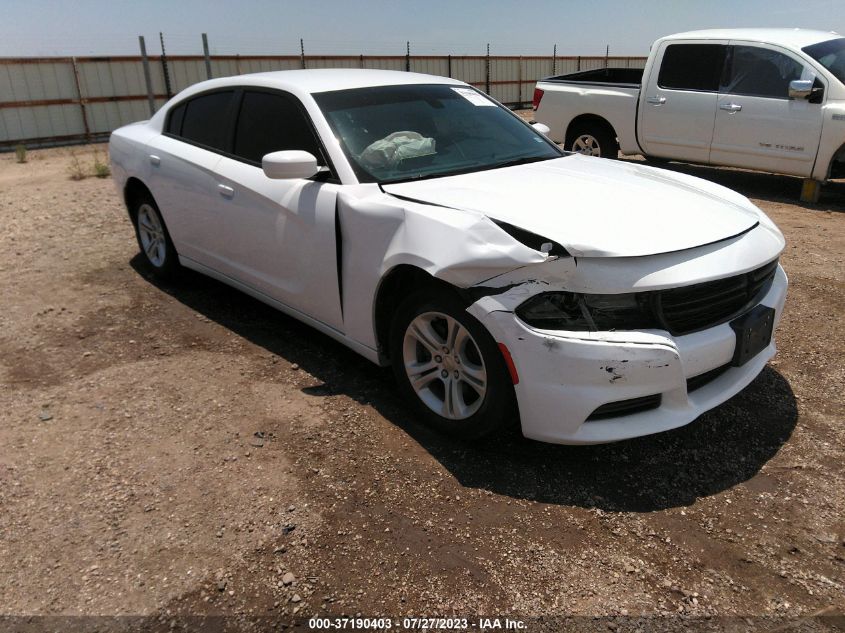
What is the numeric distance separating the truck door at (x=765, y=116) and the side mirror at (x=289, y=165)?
630 cm

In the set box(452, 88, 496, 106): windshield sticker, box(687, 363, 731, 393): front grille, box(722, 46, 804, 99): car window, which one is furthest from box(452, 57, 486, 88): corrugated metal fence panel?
box(687, 363, 731, 393): front grille

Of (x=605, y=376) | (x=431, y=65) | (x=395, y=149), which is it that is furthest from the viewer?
(x=431, y=65)

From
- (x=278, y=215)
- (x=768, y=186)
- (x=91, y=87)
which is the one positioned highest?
(x=278, y=215)

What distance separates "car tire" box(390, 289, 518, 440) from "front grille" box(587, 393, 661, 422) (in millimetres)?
348

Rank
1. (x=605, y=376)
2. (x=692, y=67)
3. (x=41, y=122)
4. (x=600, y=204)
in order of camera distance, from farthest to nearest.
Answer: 1. (x=41, y=122)
2. (x=692, y=67)
3. (x=600, y=204)
4. (x=605, y=376)

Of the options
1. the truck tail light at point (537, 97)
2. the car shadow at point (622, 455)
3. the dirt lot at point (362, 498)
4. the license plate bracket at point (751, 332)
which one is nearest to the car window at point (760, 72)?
the truck tail light at point (537, 97)

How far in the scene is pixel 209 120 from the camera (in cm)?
457

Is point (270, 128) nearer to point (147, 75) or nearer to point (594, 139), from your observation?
point (594, 139)

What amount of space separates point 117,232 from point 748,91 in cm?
723

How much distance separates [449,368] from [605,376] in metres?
0.74

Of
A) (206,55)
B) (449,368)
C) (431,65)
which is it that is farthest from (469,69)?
(449,368)

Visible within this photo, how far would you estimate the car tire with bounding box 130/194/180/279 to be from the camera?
509cm

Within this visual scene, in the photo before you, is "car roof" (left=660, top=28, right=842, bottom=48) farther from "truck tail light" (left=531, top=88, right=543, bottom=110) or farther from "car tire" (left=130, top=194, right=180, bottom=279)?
"car tire" (left=130, top=194, right=180, bottom=279)

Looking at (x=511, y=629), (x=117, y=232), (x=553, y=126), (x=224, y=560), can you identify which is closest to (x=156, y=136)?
(x=117, y=232)
